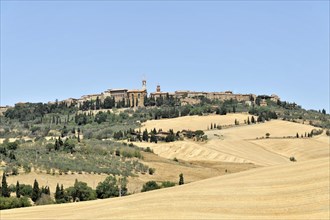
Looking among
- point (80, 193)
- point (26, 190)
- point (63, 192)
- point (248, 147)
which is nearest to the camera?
point (63, 192)

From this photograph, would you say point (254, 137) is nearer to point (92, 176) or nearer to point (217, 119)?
point (217, 119)

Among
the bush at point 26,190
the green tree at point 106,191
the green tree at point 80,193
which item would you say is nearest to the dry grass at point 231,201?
the green tree at point 80,193

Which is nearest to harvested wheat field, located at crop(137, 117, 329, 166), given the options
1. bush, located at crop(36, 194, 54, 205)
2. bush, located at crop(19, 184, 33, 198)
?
bush, located at crop(19, 184, 33, 198)

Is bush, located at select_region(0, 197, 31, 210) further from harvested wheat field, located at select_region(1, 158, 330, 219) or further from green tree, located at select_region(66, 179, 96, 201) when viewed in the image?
harvested wheat field, located at select_region(1, 158, 330, 219)

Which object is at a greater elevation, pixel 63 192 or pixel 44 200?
pixel 63 192

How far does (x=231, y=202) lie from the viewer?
148ft

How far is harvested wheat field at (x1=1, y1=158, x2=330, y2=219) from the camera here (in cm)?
4175

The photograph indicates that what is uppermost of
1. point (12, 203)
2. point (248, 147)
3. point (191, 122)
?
point (191, 122)

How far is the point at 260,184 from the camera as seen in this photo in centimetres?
5031

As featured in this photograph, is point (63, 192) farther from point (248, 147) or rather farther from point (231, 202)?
point (248, 147)

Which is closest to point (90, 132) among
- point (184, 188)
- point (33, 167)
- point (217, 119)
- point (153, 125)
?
point (153, 125)

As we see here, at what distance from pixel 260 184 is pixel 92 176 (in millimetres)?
53864

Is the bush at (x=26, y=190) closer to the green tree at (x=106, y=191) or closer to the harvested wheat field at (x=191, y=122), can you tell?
the green tree at (x=106, y=191)

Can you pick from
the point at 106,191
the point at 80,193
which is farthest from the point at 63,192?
the point at 106,191
